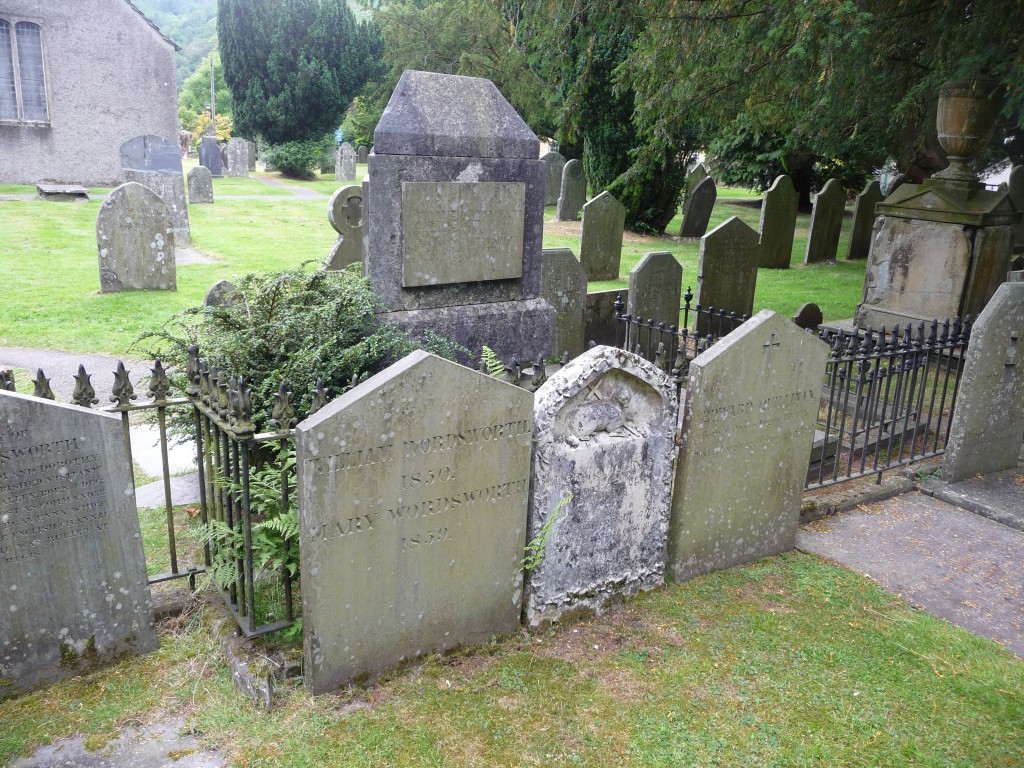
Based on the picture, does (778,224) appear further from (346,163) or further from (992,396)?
(346,163)

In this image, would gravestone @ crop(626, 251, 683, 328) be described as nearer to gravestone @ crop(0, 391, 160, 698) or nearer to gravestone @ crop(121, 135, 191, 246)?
gravestone @ crop(0, 391, 160, 698)

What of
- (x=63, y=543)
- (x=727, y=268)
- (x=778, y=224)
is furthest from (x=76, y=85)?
(x=63, y=543)

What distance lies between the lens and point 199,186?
23.9 meters

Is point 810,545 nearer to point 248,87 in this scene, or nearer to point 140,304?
point 140,304

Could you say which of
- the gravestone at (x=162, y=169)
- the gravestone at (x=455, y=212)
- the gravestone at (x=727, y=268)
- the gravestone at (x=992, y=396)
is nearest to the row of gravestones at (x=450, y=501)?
the gravestone at (x=992, y=396)

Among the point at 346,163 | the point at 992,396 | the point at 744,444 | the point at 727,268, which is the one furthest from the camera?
the point at 346,163

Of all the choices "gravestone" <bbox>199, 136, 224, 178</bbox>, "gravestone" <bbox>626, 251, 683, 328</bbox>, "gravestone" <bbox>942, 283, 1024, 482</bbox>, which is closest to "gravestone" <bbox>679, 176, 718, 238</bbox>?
"gravestone" <bbox>626, 251, 683, 328</bbox>

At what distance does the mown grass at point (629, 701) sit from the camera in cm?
333

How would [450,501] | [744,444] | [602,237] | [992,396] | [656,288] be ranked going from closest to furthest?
[450,501]
[744,444]
[992,396]
[656,288]
[602,237]

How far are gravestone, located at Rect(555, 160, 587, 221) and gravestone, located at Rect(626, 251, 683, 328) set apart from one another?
13.4 m

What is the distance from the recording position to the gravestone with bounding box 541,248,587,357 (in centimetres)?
852

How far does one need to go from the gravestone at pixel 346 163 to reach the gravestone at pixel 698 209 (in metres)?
18.5

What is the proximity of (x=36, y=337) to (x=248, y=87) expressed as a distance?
91.8 ft

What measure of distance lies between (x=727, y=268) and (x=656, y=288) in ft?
6.09
